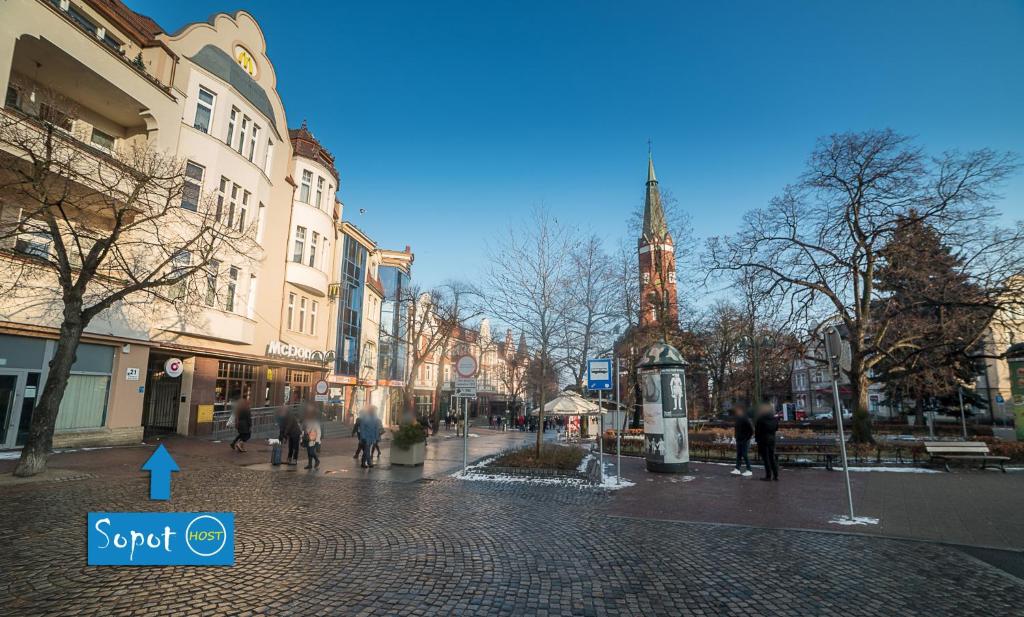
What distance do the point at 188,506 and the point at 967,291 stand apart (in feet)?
74.3

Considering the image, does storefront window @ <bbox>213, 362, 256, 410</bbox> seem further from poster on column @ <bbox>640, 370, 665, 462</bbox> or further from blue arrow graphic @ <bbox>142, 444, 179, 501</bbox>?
blue arrow graphic @ <bbox>142, 444, 179, 501</bbox>

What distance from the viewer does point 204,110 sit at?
21.1 meters

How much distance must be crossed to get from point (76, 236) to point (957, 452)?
2239cm

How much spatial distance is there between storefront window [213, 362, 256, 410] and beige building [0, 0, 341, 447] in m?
0.08

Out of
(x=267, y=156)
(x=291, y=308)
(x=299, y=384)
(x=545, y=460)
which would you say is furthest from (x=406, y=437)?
(x=299, y=384)

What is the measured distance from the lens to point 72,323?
1138 cm

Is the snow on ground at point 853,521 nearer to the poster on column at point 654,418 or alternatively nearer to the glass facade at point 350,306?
the poster on column at point 654,418

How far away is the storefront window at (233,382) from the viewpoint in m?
23.5

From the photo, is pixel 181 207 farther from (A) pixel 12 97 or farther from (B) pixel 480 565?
(B) pixel 480 565

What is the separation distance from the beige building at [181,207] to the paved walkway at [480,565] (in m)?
8.63

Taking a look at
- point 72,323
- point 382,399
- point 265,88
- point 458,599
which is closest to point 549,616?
point 458,599

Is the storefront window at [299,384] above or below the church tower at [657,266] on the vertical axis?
below

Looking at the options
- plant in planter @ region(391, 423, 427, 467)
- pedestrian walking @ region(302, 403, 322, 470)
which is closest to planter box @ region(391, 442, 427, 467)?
plant in planter @ region(391, 423, 427, 467)

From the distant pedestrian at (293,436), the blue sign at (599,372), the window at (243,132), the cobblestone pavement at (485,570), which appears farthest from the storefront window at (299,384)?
the blue sign at (599,372)
